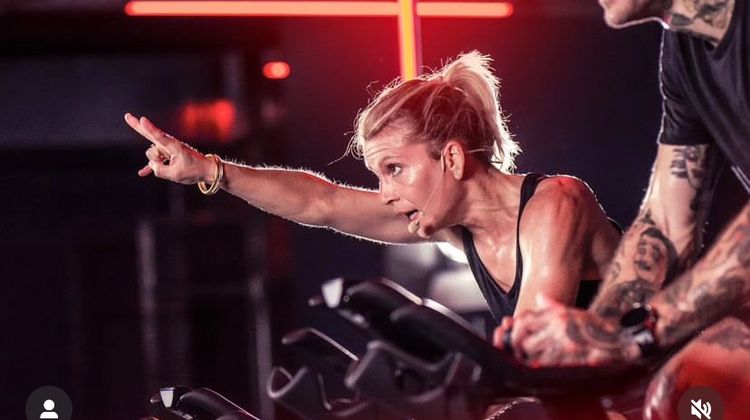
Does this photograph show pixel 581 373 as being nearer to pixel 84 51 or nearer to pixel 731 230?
pixel 731 230

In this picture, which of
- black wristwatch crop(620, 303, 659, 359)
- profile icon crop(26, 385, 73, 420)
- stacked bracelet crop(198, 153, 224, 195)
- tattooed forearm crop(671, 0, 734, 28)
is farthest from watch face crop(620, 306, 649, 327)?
profile icon crop(26, 385, 73, 420)

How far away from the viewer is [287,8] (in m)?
4.04

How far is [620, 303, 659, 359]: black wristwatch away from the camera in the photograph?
1.35m

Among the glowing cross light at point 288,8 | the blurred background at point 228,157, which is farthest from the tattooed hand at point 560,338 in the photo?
the blurred background at point 228,157

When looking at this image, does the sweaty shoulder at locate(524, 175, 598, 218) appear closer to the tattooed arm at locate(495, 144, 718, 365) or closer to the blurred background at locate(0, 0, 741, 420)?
the tattooed arm at locate(495, 144, 718, 365)

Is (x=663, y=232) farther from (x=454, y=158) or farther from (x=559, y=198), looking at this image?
(x=454, y=158)

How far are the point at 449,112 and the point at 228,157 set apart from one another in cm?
228

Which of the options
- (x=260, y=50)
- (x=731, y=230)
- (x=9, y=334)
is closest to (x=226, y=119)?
(x=260, y=50)

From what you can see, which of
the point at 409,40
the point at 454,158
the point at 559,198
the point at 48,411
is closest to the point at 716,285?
the point at 559,198

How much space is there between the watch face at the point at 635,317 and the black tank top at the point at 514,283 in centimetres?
81

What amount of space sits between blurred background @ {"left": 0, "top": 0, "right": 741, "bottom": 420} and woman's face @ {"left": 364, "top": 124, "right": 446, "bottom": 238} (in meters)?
2.05

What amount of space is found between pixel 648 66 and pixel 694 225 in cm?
277

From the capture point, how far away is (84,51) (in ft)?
14.5

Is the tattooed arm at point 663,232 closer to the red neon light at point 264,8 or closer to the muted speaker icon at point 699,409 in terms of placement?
the muted speaker icon at point 699,409
